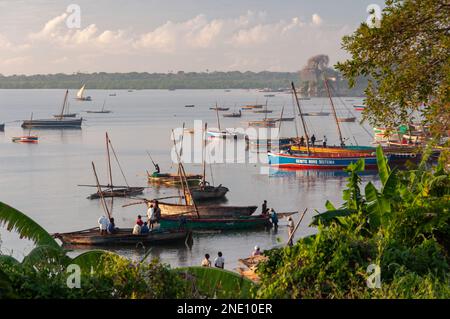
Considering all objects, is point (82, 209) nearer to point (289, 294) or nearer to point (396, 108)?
point (396, 108)

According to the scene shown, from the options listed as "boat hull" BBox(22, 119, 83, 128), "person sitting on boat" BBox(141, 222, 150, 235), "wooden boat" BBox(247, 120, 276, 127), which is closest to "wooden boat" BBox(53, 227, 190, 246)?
"person sitting on boat" BBox(141, 222, 150, 235)

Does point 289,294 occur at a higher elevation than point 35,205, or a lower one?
higher

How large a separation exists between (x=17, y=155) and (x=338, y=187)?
95.7 feet

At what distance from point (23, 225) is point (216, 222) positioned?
18569mm

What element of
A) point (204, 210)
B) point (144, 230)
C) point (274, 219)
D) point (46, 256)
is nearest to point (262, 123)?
point (204, 210)

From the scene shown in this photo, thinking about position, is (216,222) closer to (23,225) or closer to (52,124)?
(23,225)

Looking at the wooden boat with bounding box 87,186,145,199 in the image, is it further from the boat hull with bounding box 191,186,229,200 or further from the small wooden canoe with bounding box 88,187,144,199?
the boat hull with bounding box 191,186,229,200

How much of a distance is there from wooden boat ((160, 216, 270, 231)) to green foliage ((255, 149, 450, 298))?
16213 mm

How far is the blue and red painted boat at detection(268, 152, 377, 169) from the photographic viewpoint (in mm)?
49750

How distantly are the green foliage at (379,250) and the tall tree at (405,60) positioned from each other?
4.13 ft

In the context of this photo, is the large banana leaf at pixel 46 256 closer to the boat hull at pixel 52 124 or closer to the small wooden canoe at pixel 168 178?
the small wooden canoe at pixel 168 178

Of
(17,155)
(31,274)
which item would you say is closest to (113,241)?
(31,274)

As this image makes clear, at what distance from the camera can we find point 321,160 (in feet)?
164

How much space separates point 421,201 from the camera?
1170 centimetres
